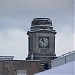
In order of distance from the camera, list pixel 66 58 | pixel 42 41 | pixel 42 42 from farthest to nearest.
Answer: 1. pixel 42 41
2. pixel 42 42
3. pixel 66 58

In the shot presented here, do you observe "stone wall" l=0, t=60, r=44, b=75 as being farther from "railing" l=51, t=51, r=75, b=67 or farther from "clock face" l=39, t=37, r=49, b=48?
"railing" l=51, t=51, r=75, b=67

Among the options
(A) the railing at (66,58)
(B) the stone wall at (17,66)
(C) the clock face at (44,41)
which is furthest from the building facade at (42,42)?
(A) the railing at (66,58)

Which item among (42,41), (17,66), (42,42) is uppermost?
(42,41)

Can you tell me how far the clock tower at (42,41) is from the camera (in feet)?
180

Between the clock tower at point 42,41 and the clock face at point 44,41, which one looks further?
the clock face at point 44,41

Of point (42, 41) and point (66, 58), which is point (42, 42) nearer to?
point (42, 41)

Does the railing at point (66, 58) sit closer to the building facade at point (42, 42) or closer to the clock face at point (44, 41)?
the building facade at point (42, 42)

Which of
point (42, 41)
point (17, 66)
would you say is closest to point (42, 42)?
point (42, 41)

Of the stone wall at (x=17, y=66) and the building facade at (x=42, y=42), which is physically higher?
the building facade at (x=42, y=42)

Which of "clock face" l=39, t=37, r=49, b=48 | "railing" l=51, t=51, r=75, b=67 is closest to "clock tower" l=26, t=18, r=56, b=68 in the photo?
"clock face" l=39, t=37, r=49, b=48

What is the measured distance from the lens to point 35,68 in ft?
147

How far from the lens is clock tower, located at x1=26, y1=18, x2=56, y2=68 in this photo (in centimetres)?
5494

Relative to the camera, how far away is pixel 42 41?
5569cm

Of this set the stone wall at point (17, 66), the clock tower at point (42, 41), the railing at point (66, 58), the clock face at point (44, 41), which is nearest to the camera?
the railing at point (66, 58)
